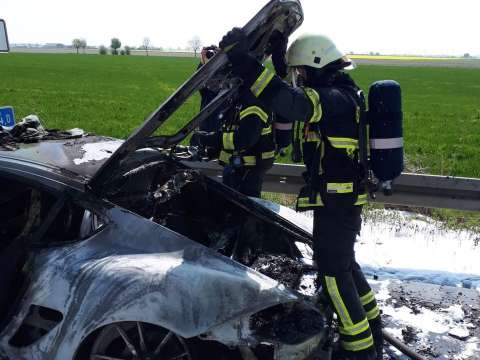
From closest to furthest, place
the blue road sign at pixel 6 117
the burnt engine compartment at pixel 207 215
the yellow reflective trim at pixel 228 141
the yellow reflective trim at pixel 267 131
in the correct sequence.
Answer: the burnt engine compartment at pixel 207 215 < the yellow reflective trim at pixel 228 141 < the yellow reflective trim at pixel 267 131 < the blue road sign at pixel 6 117

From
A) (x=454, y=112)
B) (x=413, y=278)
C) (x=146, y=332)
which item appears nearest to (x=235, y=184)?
(x=413, y=278)

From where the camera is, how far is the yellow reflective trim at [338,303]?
2844mm

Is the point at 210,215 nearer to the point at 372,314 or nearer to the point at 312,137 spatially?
the point at 312,137

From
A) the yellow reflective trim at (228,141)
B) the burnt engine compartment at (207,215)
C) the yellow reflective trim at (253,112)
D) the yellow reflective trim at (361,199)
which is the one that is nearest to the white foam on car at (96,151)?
the burnt engine compartment at (207,215)

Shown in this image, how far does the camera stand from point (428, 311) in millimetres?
3779

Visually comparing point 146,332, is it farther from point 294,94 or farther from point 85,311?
point 294,94

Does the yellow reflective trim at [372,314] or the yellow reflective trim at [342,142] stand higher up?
the yellow reflective trim at [342,142]

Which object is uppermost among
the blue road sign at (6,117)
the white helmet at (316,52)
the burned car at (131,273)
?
the white helmet at (316,52)

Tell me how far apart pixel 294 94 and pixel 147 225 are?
1.03m

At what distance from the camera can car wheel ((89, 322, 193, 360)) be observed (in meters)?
2.42

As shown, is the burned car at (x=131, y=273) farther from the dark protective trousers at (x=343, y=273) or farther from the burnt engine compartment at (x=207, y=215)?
the dark protective trousers at (x=343, y=273)

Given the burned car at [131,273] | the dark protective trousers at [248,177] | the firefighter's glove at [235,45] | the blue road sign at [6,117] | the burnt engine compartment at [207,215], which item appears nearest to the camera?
the burned car at [131,273]

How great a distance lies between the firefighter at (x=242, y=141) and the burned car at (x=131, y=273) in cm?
74

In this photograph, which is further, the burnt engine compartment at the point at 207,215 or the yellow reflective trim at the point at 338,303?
the burnt engine compartment at the point at 207,215
